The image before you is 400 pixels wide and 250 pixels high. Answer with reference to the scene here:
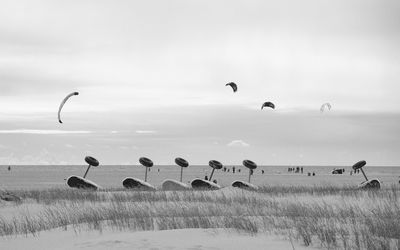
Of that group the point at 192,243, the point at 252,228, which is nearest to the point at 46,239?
the point at 192,243

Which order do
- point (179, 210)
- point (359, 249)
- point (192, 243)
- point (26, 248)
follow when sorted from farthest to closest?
point (179, 210), point (26, 248), point (192, 243), point (359, 249)

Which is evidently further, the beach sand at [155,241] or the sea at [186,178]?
the sea at [186,178]

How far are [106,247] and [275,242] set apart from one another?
2429mm

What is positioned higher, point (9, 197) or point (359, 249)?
point (9, 197)

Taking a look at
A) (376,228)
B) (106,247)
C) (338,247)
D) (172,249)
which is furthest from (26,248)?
(376,228)

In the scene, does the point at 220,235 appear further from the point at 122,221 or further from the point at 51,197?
the point at 51,197

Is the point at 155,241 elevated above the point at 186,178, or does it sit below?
below

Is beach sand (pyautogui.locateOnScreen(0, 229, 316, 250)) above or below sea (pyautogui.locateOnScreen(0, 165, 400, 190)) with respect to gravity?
below

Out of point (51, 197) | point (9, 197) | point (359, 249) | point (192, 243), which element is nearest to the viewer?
point (359, 249)

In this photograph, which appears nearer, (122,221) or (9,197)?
(122,221)

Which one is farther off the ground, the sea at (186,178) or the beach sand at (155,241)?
the sea at (186,178)

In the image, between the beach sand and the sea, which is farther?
the sea

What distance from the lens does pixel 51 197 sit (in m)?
20.3

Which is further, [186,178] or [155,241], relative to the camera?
[186,178]
